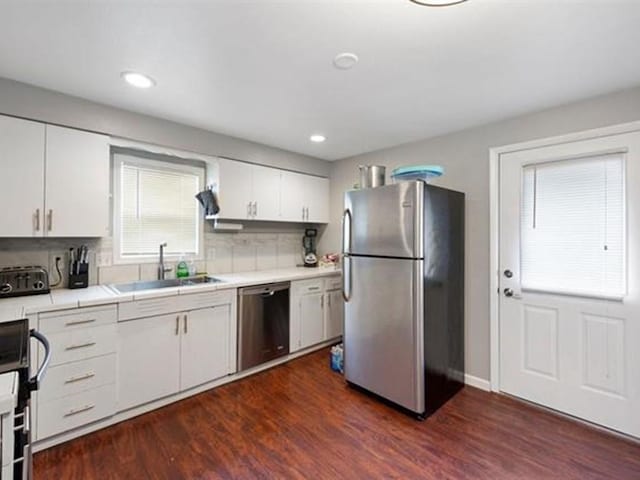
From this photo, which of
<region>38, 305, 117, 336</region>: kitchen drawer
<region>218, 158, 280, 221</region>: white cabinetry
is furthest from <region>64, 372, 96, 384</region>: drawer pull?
<region>218, 158, 280, 221</region>: white cabinetry

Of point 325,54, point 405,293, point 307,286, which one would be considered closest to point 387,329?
point 405,293

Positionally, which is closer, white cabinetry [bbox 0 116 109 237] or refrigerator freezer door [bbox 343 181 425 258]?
white cabinetry [bbox 0 116 109 237]

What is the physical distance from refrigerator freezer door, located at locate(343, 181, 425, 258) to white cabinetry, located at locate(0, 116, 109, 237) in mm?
1959

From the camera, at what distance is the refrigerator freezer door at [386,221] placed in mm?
2248

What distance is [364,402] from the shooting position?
2.54 meters

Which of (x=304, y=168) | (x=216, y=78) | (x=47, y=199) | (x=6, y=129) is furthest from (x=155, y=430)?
(x=304, y=168)

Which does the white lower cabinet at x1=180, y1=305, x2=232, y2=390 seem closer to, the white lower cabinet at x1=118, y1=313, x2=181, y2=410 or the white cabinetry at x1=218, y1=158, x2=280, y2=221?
the white lower cabinet at x1=118, y1=313, x2=181, y2=410

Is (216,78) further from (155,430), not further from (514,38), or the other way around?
(155,430)

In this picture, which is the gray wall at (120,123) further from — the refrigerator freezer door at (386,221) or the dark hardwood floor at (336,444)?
the dark hardwood floor at (336,444)

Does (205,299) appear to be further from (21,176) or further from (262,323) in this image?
(21,176)

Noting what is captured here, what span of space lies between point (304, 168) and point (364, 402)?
2.64 meters

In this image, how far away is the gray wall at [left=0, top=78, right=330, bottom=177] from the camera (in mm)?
2061

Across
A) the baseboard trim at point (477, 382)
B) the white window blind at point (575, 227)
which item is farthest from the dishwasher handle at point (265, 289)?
the white window blind at point (575, 227)

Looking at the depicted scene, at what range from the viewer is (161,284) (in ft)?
9.50
